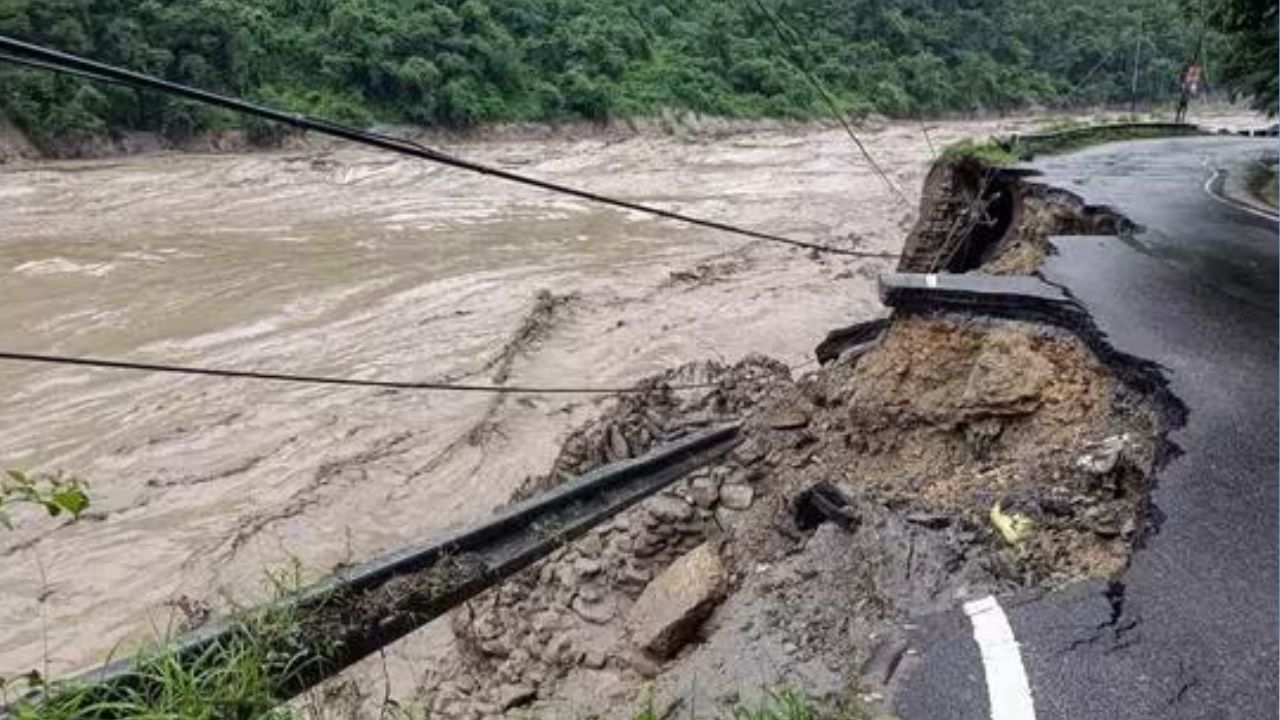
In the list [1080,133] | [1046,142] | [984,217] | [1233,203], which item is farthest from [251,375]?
[1080,133]

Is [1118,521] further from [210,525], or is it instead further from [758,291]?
[758,291]

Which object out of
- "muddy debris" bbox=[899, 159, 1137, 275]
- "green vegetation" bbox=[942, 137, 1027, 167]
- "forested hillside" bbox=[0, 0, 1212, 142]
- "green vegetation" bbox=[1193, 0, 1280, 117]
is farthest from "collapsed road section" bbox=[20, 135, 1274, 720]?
"forested hillside" bbox=[0, 0, 1212, 142]

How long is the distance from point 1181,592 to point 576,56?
45006 mm

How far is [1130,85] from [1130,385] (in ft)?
230

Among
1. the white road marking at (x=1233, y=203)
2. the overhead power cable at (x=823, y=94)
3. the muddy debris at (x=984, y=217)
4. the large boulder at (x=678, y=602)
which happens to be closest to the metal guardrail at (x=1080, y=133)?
the overhead power cable at (x=823, y=94)

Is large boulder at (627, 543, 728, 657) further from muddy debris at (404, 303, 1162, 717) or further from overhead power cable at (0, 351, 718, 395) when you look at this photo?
overhead power cable at (0, 351, 718, 395)

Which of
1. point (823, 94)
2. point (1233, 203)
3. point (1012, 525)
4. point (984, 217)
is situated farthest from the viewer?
point (1233, 203)

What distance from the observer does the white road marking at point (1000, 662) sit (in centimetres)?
341

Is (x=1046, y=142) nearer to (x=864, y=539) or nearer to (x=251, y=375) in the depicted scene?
(x=864, y=539)

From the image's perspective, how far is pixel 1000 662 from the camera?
12.0 ft

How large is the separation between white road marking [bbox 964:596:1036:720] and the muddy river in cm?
543

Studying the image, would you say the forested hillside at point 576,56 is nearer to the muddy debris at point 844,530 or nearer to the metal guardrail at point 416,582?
the metal guardrail at point 416,582

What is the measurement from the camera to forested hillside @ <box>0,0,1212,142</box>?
31.4 metres

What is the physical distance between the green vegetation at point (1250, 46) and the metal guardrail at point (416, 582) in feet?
22.1
